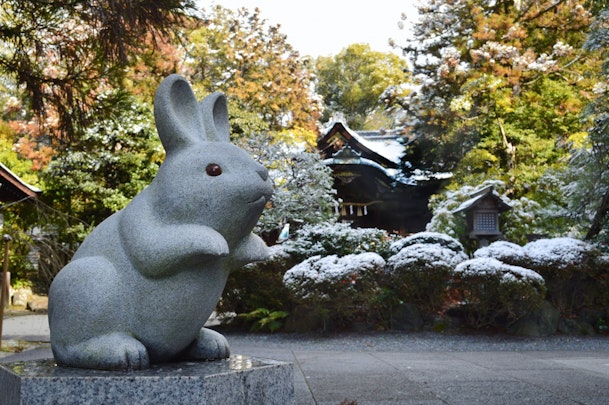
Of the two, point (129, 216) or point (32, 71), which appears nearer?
point (129, 216)

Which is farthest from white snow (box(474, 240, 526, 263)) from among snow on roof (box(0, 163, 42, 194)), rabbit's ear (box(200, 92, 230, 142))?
snow on roof (box(0, 163, 42, 194))

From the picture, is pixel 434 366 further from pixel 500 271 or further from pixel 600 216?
pixel 600 216

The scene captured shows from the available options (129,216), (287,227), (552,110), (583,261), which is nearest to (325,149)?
(287,227)

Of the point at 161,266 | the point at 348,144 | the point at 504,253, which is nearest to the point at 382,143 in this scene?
the point at 348,144

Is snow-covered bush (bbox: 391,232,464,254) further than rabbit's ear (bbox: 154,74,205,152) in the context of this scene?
Yes

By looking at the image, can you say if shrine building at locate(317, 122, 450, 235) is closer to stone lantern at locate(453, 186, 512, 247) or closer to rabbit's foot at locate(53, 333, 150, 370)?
stone lantern at locate(453, 186, 512, 247)

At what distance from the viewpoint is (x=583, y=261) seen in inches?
413

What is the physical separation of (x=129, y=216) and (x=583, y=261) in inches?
380

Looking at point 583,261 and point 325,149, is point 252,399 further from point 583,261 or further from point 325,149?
point 325,149

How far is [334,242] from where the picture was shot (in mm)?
11977

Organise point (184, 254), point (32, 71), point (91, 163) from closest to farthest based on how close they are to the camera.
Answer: point (184, 254) < point (32, 71) < point (91, 163)

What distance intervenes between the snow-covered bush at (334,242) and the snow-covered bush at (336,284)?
89 centimetres

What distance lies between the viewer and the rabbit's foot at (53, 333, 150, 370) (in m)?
2.86

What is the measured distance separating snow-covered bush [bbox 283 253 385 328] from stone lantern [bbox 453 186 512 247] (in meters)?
4.22
